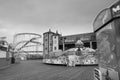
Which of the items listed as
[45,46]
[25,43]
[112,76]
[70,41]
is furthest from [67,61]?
[25,43]

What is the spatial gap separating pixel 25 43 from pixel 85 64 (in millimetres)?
48638

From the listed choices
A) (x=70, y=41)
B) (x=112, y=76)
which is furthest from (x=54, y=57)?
(x=70, y=41)

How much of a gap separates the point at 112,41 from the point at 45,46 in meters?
43.9

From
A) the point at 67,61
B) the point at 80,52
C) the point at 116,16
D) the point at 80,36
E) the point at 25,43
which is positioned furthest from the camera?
the point at 25,43

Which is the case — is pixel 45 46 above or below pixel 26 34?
below

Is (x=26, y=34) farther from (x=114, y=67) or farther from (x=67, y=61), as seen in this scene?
(x=114, y=67)

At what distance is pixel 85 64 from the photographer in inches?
739

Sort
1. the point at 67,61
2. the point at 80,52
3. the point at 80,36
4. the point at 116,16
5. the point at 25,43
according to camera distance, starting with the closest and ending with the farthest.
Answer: the point at 116,16
the point at 67,61
the point at 80,52
the point at 80,36
the point at 25,43

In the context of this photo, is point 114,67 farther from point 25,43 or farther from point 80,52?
point 25,43

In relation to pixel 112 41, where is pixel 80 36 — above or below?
above

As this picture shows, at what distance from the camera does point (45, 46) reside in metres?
45.2

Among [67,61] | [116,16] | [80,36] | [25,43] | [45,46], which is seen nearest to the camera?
[116,16]

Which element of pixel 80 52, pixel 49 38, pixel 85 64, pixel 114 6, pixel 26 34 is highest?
pixel 26 34

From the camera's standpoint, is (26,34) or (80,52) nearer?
(80,52)
